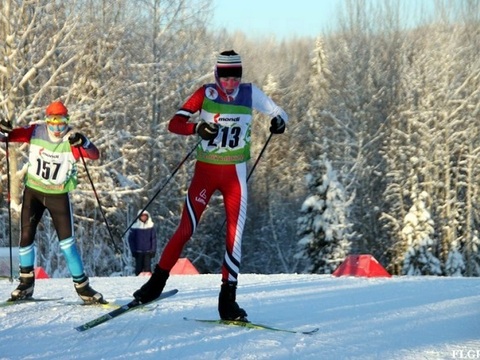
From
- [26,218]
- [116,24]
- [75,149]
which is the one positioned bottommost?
[26,218]

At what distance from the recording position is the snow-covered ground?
201 inches

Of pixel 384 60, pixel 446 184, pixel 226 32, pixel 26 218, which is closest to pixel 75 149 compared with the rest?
pixel 26 218

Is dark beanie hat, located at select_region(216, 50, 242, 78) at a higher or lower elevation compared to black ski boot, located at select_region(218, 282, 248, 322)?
higher

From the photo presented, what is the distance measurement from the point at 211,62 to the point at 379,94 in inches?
674

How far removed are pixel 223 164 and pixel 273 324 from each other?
119 cm

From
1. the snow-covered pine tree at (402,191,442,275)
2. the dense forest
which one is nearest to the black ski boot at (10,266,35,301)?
the dense forest

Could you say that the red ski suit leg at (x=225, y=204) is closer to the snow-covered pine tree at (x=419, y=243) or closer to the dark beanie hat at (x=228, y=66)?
the dark beanie hat at (x=228, y=66)

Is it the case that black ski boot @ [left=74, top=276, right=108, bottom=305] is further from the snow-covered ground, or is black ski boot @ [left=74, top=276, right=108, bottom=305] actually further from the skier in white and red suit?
the skier in white and red suit

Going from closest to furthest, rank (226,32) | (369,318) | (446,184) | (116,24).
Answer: (369,318), (116,24), (226,32), (446,184)

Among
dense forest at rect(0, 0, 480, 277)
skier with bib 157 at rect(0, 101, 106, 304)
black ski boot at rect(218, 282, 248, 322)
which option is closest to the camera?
black ski boot at rect(218, 282, 248, 322)

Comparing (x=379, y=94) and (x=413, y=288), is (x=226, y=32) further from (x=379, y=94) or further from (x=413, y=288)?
(x=413, y=288)

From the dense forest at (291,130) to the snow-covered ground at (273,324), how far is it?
13765 millimetres

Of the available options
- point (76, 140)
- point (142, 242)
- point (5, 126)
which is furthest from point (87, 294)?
point (142, 242)

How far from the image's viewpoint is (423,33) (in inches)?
1848
